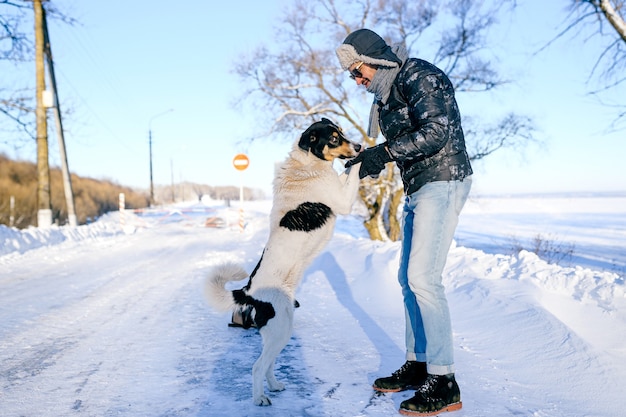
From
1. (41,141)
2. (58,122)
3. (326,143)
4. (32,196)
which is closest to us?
(326,143)

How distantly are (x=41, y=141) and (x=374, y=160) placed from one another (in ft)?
49.5

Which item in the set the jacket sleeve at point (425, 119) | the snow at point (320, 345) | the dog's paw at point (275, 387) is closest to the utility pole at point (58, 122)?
the snow at point (320, 345)

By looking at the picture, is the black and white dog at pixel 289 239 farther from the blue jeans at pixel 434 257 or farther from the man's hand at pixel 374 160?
the blue jeans at pixel 434 257

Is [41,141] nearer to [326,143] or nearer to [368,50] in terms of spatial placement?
[326,143]

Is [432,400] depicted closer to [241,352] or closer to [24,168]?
[241,352]

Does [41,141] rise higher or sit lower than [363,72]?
higher

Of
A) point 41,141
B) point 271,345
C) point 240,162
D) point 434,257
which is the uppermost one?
point 41,141

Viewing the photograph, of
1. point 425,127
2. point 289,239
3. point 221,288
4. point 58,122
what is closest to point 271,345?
point 221,288

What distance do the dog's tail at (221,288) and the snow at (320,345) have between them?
521mm

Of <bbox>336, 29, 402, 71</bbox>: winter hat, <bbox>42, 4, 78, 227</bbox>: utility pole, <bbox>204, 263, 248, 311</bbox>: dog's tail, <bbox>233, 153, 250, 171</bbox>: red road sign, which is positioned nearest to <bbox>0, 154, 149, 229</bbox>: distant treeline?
<bbox>42, 4, 78, 227</bbox>: utility pole

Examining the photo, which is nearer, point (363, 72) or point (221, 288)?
point (363, 72)

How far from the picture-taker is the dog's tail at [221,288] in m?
3.01

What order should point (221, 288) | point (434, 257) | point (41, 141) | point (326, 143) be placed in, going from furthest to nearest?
point (41, 141), point (326, 143), point (221, 288), point (434, 257)

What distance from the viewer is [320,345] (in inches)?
148
